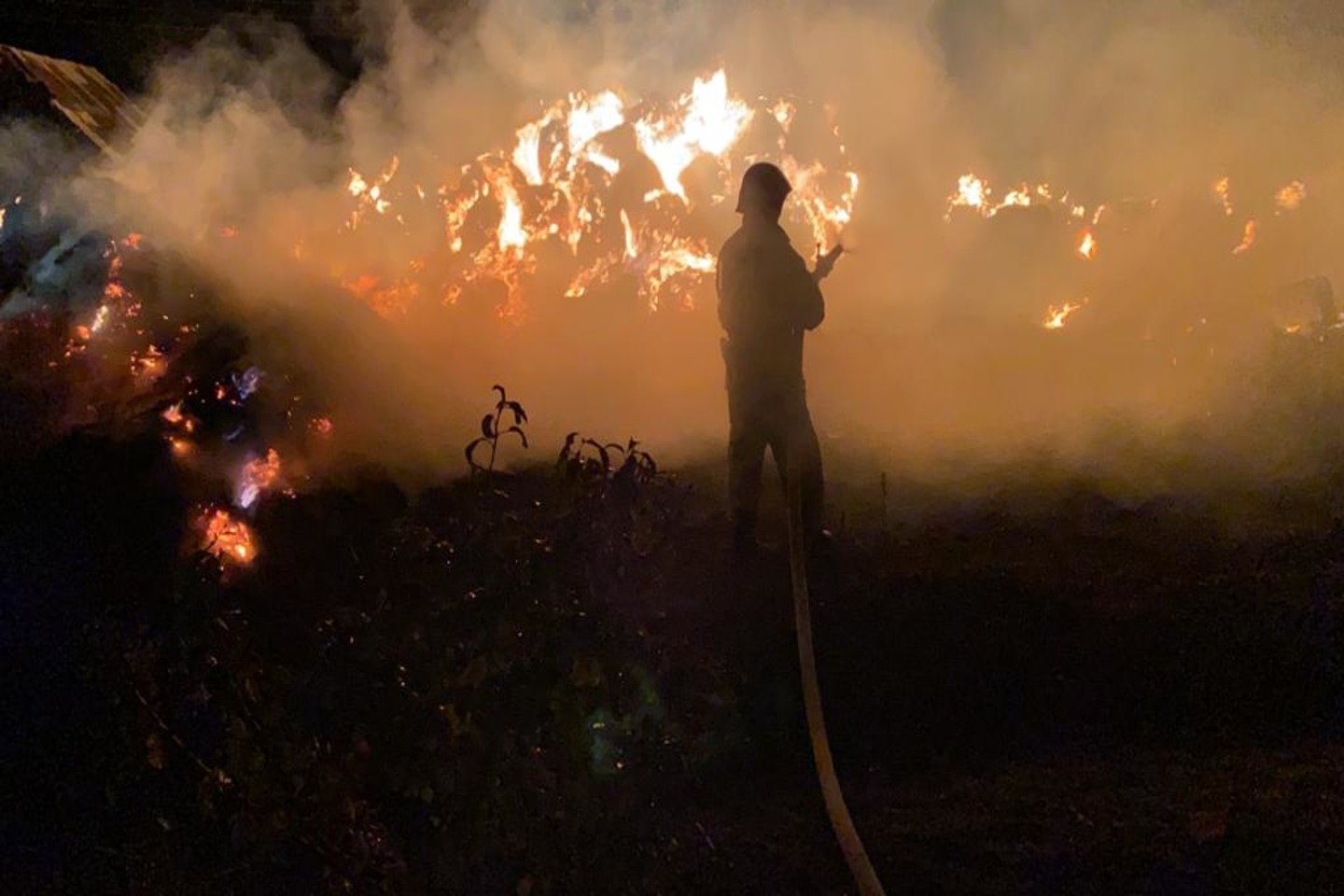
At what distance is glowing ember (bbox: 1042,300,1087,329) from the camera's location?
9.44 m

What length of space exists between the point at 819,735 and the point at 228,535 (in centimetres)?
318

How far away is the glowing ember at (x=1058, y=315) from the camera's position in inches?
372

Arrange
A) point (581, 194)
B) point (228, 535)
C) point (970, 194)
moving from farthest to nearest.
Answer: point (970, 194), point (581, 194), point (228, 535)

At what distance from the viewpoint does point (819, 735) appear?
421 centimetres

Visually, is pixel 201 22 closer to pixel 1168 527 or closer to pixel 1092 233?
pixel 1092 233

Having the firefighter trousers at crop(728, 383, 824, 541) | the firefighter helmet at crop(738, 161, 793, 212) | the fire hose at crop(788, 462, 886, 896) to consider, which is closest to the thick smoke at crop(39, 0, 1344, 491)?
the firefighter trousers at crop(728, 383, 824, 541)

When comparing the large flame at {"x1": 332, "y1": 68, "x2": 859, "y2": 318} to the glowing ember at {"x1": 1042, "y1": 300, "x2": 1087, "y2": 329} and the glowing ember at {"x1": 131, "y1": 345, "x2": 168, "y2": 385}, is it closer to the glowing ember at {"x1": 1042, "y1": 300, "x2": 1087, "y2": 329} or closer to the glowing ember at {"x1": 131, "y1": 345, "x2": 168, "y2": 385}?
the glowing ember at {"x1": 1042, "y1": 300, "x2": 1087, "y2": 329}

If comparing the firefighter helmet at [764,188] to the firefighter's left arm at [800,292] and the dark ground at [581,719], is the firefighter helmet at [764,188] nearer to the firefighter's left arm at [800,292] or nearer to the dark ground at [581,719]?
the firefighter's left arm at [800,292]

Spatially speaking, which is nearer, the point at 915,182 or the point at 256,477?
the point at 256,477

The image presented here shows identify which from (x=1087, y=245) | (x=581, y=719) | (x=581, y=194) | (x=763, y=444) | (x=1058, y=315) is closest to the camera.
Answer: (x=581, y=719)

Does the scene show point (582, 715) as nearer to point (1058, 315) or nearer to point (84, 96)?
Result: point (1058, 315)

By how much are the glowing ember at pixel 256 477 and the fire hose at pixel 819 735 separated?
114 inches

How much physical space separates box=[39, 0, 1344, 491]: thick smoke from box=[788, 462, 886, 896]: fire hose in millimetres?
3524

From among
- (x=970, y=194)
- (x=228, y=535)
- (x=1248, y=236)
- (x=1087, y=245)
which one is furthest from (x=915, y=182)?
(x=228, y=535)
